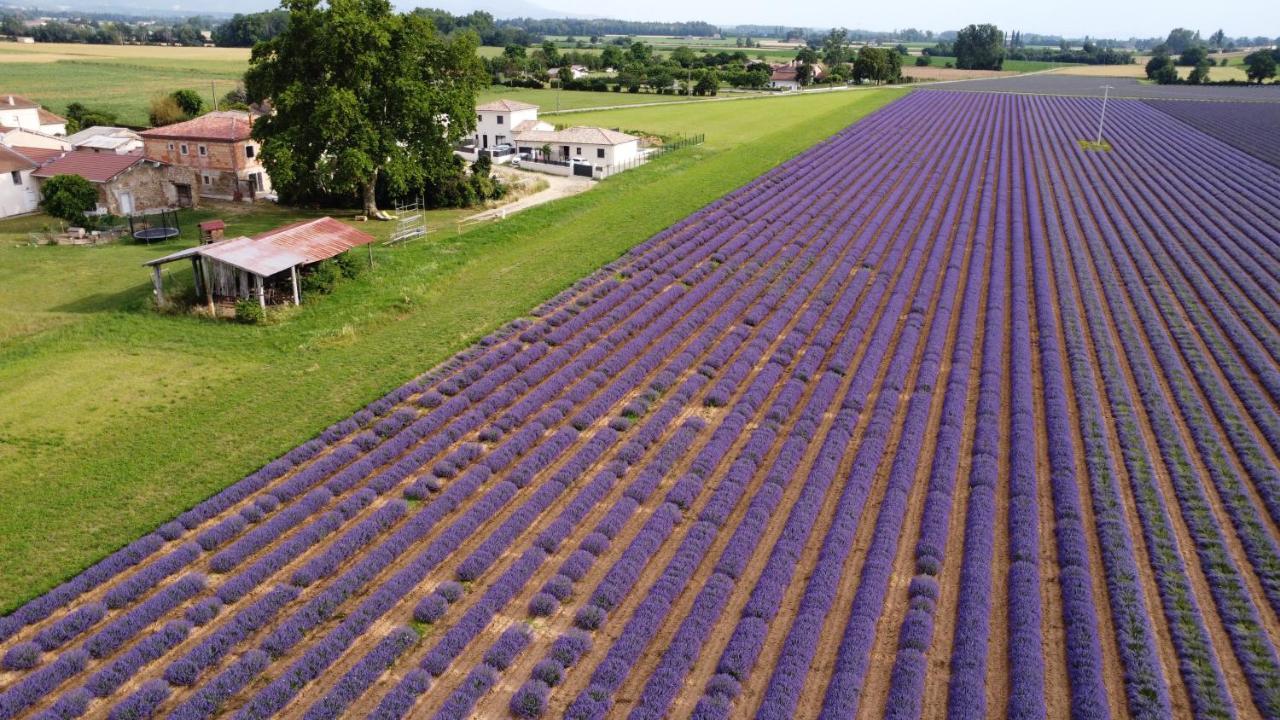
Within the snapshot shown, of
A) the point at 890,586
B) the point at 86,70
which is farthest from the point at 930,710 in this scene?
the point at 86,70

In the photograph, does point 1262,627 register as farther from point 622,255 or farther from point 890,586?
point 622,255

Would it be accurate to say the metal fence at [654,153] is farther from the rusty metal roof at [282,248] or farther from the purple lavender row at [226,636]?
the purple lavender row at [226,636]

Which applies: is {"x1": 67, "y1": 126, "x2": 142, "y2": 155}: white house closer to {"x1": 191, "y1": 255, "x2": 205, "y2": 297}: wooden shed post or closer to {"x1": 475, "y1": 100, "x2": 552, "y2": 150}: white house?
{"x1": 191, "y1": 255, "x2": 205, "y2": 297}: wooden shed post

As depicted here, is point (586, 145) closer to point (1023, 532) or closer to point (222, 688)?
point (1023, 532)

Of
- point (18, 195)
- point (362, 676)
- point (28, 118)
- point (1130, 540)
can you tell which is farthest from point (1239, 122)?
point (28, 118)

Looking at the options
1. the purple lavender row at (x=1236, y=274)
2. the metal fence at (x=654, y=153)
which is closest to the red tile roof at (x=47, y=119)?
Result: the metal fence at (x=654, y=153)

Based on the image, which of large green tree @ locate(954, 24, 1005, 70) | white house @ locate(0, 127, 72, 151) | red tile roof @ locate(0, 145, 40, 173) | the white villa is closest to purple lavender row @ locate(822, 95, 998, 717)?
the white villa
